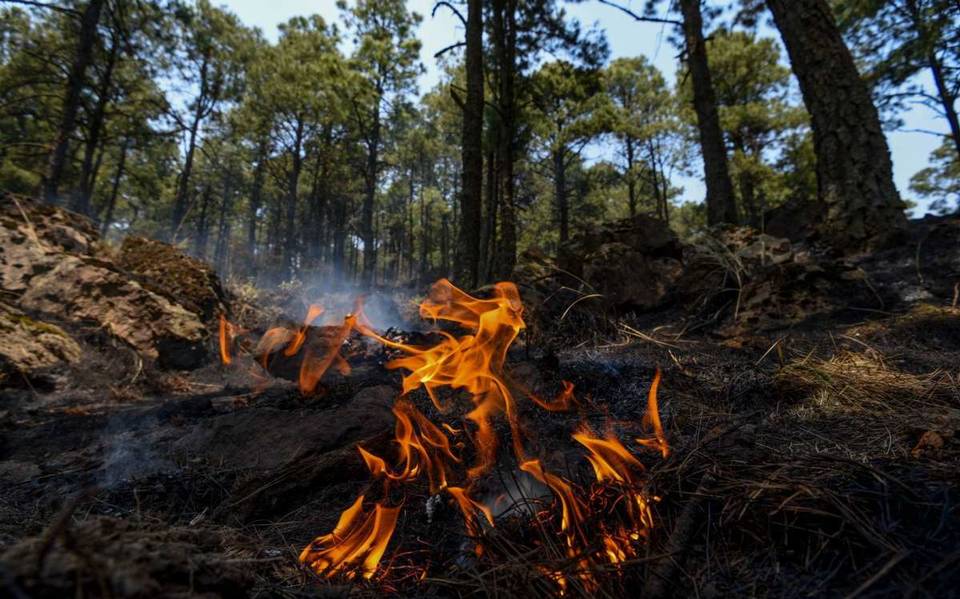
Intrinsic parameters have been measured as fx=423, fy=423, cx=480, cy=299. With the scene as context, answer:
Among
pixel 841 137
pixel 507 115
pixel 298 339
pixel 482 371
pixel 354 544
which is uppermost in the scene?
pixel 507 115

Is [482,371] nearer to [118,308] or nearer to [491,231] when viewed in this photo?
[118,308]

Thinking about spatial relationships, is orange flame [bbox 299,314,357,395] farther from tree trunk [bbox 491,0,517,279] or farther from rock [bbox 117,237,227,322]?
tree trunk [bbox 491,0,517,279]

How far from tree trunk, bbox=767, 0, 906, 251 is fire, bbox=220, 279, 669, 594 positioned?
14.2 feet

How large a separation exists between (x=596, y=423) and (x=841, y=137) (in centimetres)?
502

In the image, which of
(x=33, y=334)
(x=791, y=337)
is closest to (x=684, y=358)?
(x=791, y=337)

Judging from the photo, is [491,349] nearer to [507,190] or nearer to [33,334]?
[33,334]

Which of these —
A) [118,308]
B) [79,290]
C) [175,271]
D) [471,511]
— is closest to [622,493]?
[471,511]

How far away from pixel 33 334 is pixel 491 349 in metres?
6.41

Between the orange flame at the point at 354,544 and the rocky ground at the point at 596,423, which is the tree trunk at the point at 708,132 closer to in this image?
the rocky ground at the point at 596,423

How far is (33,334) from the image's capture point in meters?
5.45

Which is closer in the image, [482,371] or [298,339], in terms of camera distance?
[482,371]

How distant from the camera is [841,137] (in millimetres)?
5012

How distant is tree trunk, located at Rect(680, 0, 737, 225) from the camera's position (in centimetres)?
881

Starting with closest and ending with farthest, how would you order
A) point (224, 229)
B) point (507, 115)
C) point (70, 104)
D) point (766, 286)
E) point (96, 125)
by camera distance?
point (766, 286) → point (70, 104) → point (507, 115) → point (96, 125) → point (224, 229)
